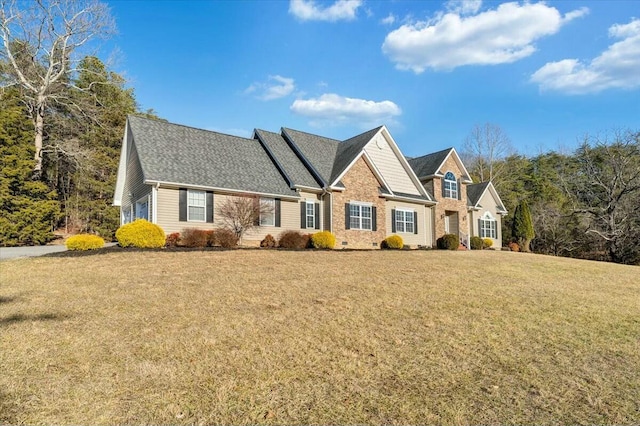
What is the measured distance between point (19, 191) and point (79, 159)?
4796mm

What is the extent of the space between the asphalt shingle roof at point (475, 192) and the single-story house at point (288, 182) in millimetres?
4570

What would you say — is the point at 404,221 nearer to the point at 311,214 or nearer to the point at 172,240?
the point at 311,214

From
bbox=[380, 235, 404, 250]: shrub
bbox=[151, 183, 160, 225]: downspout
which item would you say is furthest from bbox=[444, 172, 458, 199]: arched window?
bbox=[151, 183, 160, 225]: downspout

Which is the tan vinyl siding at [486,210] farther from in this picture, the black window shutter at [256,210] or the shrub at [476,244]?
the black window shutter at [256,210]

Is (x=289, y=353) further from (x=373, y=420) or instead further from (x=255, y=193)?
(x=255, y=193)

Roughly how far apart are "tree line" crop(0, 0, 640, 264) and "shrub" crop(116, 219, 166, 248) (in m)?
13.0

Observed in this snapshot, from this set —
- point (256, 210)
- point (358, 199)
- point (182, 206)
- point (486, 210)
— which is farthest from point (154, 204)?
point (486, 210)

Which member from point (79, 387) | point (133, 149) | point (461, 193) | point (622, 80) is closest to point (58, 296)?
point (79, 387)

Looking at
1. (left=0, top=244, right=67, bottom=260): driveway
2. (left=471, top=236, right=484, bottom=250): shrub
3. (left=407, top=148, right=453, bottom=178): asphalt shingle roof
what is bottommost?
(left=471, top=236, right=484, bottom=250): shrub

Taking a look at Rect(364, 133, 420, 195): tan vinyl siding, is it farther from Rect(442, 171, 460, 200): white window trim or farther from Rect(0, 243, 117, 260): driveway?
Rect(0, 243, 117, 260): driveway

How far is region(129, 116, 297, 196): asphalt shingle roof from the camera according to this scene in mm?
17422

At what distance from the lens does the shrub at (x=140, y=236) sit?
14586 millimetres

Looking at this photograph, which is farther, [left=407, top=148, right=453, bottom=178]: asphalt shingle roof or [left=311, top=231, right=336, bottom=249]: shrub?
[left=407, top=148, right=453, bottom=178]: asphalt shingle roof

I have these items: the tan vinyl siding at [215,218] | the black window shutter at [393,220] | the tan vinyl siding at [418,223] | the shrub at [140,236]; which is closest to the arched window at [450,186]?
the tan vinyl siding at [418,223]
